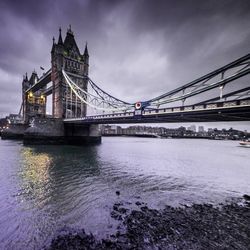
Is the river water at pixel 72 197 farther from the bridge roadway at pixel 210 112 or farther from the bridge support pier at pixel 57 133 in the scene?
the bridge support pier at pixel 57 133

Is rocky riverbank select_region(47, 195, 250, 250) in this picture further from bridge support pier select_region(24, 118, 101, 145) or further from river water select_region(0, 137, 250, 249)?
bridge support pier select_region(24, 118, 101, 145)

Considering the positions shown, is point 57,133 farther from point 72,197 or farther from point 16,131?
point 72,197

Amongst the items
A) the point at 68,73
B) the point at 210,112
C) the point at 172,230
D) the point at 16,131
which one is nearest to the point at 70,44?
the point at 68,73

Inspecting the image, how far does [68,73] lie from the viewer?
52.4 meters

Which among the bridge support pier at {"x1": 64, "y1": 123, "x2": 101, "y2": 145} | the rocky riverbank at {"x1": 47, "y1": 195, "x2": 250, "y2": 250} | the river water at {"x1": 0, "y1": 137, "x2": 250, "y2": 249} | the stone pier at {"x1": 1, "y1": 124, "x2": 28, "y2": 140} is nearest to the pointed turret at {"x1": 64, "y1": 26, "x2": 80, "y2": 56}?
the bridge support pier at {"x1": 64, "y1": 123, "x2": 101, "y2": 145}

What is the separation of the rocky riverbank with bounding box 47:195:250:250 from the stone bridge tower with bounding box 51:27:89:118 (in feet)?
150

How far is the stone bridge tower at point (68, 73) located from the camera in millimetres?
49906

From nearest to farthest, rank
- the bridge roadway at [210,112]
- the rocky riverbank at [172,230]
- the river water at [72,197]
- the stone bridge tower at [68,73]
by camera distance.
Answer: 1. the rocky riverbank at [172,230]
2. the river water at [72,197]
3. the bridge roadway at [210,112]
4. the stone bridge tower at [68,73]

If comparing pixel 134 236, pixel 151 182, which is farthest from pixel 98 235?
pixel 151 182

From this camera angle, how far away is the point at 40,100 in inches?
3068

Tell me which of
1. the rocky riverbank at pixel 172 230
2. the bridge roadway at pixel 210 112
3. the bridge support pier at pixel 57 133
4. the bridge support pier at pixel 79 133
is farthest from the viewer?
the bridge support pier at pixel 79 133

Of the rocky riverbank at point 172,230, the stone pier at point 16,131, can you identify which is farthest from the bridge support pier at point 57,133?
the rocky riverbank at point 172,230

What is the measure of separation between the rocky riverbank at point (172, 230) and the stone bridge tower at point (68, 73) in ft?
150

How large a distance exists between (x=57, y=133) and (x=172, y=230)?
3857 cm
